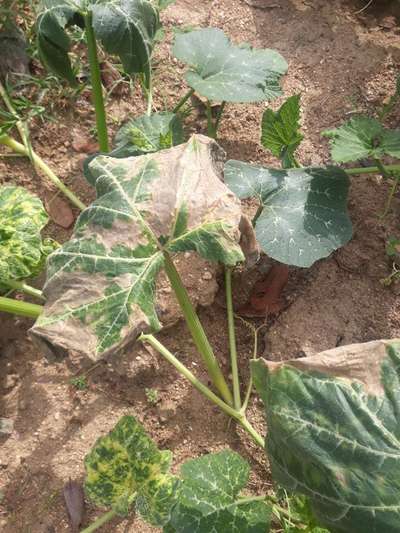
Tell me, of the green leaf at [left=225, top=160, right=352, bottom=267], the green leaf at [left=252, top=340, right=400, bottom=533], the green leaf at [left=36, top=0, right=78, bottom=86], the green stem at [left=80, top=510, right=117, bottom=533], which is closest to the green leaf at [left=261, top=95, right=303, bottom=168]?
the green leaf at [left=225, top=160, right=352, bottom=267]

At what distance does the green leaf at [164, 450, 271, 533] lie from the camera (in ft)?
5.03

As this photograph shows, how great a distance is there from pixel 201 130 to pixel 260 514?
1.47 m

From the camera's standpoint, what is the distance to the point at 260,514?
1565mm

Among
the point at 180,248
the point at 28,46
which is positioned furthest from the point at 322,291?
the point at 28,46

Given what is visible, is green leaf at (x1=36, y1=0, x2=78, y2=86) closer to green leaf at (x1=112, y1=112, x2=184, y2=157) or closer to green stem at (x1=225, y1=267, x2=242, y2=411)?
green leaf at (x1=112, y1=112, x2=184, y2=157)

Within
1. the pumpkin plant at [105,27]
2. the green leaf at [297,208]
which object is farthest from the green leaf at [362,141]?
the pumpkin plant at [105,27]

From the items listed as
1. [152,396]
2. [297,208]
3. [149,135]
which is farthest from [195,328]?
[149,135]

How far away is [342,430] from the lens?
1.15 metres

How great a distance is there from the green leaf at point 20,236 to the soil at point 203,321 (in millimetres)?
434

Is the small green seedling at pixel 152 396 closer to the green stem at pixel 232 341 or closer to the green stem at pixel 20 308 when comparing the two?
the green stem at pixel 232 341

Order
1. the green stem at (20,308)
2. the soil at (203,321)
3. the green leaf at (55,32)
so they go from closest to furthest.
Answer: the green stem at (20,308)
the green leaf at (55,32)
the soil at (203,321)

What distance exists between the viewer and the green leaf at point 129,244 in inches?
53.6

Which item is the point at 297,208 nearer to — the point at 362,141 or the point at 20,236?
the point at 362,141

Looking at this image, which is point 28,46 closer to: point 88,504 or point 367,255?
point 367,255
